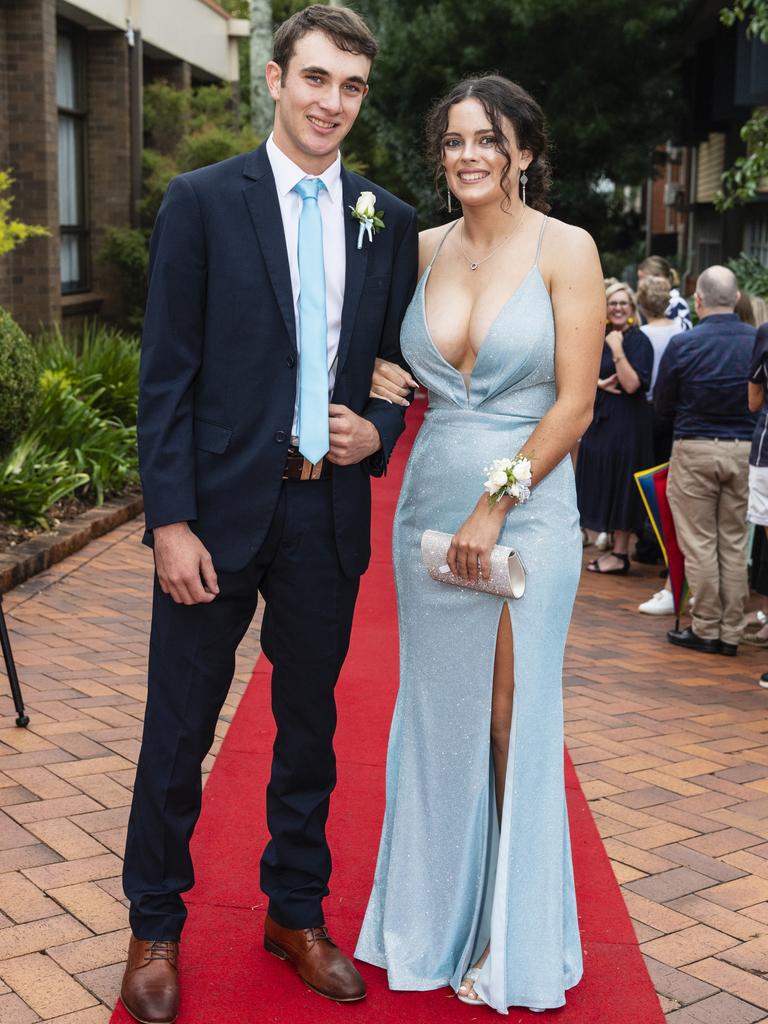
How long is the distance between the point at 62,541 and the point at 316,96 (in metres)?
5.72

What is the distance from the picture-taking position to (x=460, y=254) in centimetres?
330

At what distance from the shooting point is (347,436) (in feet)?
10.2

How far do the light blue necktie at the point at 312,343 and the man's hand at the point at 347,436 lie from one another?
3 centimetres

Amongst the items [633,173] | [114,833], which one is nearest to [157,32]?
[633,173]

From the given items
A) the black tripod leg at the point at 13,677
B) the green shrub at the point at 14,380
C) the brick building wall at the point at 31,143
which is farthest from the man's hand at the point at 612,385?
the brick building wall at the point at 31,143

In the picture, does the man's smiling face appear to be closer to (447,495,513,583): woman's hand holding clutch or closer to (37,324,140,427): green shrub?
(447,495,513,583): woman's hand holding clutch

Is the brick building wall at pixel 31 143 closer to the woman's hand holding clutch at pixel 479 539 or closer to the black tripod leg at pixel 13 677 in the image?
the black tripod leg at pixel 13 677

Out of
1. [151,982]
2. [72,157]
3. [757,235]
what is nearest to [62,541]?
[151,982]

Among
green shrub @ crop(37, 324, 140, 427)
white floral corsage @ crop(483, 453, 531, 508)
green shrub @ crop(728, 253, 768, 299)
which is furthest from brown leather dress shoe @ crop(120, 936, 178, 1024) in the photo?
green shrub @ crop(728, 253, 768, 299)

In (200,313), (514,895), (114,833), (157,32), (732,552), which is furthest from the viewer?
(157,32)

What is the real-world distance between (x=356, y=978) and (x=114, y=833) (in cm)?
126

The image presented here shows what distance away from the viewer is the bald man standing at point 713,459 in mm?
7203

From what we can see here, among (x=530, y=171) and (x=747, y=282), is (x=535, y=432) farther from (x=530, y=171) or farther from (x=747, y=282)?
(x=747, y=282)

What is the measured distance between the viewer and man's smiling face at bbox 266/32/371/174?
3.01 meters
